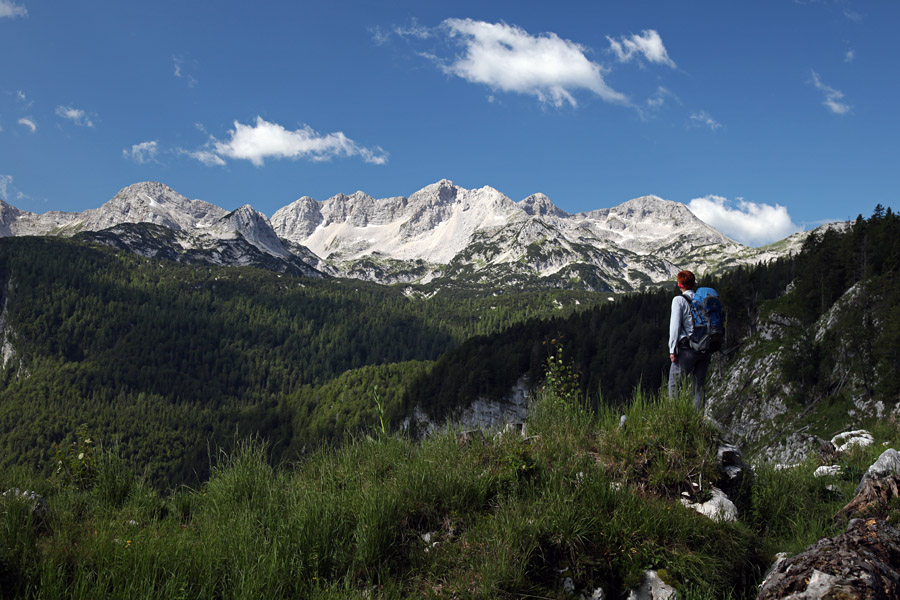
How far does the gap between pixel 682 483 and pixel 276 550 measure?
15.7ft

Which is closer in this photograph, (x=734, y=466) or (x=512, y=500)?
(x=512, y=500)

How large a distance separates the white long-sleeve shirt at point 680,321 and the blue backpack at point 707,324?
0.07m

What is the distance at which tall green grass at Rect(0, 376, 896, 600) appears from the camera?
4609mm

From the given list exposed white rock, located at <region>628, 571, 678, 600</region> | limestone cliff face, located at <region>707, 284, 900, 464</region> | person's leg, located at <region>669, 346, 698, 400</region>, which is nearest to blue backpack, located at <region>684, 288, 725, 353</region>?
person's leg, located at <region>669, 346, 698, 400</region>

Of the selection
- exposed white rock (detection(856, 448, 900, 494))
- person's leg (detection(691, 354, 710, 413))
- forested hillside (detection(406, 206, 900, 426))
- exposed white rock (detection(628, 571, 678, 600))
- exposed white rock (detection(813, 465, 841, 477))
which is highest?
forested hillside (detection(406, 206, 900, 426))

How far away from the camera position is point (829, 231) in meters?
86.9

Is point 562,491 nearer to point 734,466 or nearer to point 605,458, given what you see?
point 605,458

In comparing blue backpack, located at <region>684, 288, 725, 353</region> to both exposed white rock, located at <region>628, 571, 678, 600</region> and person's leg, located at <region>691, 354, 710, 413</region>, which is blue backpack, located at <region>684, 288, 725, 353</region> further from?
exposed white rock, located at <region>628, 571, 678, 600</region>

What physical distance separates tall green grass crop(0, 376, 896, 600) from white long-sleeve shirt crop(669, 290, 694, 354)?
108 inches

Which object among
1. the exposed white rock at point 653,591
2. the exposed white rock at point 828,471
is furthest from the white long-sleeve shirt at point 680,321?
the exposed white rock at point 653,591

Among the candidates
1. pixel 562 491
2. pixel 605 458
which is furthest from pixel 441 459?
pixel 605 458

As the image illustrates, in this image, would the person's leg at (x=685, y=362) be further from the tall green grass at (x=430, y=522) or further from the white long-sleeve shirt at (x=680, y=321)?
the tall green grass at (x=430, y=522)

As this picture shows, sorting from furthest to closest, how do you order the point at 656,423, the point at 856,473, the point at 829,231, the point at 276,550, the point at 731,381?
the point at 829,231
the point at 731,381
the point at 856,473
the point at 656,423
the point at 276,550

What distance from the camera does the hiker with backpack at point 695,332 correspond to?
9305 mm
